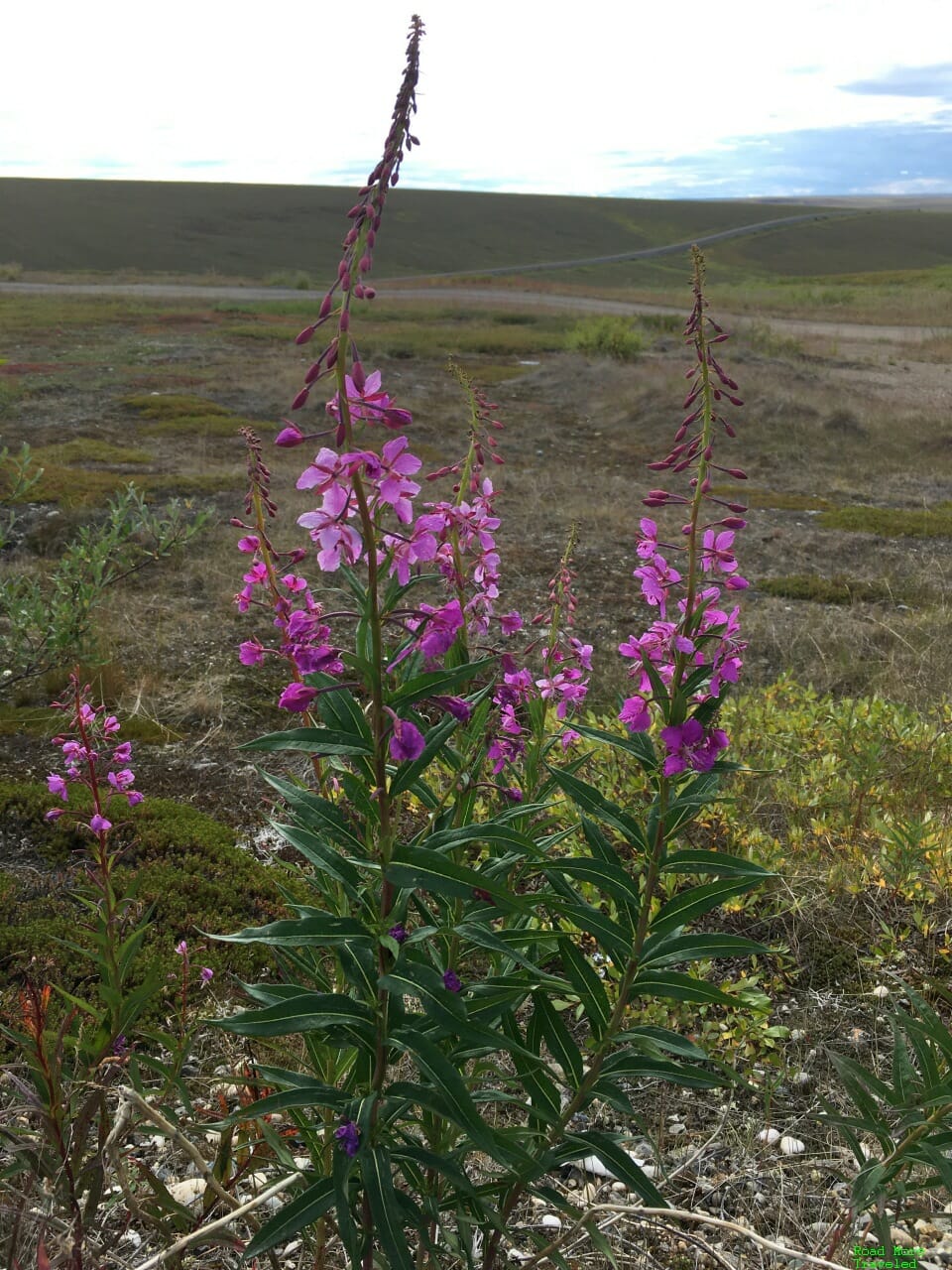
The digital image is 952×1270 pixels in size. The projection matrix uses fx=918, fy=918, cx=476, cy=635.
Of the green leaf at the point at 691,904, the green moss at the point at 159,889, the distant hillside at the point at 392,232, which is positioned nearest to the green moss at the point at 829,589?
the green moss at the point at 159,889

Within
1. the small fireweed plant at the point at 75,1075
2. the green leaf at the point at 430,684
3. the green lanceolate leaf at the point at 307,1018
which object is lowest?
the small fireweed plant at the point at 75,1075

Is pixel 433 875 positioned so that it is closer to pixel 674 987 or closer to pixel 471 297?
pixel 674 987

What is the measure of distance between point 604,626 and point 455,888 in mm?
6244

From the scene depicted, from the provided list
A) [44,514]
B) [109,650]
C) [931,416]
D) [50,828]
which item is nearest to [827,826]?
[50,828]

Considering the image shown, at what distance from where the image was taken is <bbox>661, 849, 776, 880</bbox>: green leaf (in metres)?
1.52

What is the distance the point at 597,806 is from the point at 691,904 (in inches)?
9.5

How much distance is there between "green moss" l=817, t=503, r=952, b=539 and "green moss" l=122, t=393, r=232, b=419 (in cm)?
984

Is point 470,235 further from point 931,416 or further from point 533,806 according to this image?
point 533,806

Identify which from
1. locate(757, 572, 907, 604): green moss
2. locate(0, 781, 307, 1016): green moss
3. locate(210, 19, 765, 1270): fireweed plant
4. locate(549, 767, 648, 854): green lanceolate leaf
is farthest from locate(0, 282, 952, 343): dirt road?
locate(549, 767, 648, 854): green lanceolate leaf

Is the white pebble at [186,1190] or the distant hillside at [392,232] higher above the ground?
the distant hillside at [392,232]

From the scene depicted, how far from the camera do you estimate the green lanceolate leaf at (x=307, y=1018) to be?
4.42 ft

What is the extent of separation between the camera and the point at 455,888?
1270mm

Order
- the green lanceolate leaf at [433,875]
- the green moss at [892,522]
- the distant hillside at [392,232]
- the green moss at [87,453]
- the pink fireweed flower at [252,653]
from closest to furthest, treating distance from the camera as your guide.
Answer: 1. the green lanceolate leaf at [433,875]
2. the pink fireweed flower at [252,653]
3. the green moss at [892,522]
4. the green moss at [87,453]
5. the distant hillside at [392,232]

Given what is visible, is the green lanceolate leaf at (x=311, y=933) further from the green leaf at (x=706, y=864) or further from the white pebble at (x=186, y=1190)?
the white pebble at (x=186, y=1190)
